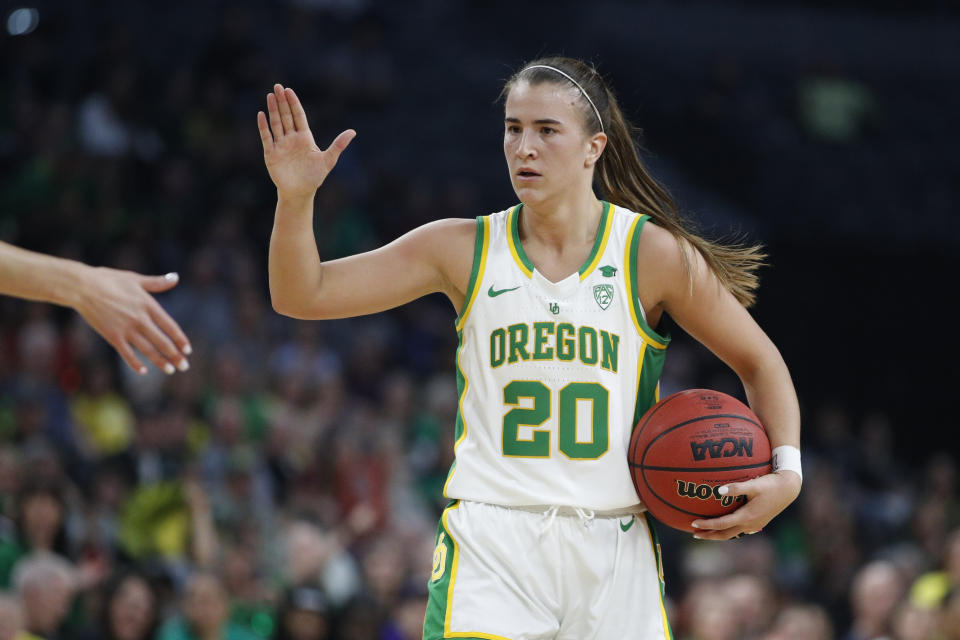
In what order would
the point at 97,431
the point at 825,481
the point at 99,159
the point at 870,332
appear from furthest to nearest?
the point at 870,332
the point at 825,481
the point at 99,159
the point at 97,431

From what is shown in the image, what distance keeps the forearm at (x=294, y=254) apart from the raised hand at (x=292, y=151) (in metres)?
0.04

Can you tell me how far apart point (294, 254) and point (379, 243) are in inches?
286

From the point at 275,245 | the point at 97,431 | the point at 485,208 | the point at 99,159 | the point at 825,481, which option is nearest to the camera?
the point at 275,245

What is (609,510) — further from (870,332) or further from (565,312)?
(870,332)

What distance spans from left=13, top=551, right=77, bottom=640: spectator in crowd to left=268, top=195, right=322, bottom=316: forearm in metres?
2.97

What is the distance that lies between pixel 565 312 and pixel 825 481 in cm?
727

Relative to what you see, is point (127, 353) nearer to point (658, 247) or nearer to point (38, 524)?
point (658, 247)

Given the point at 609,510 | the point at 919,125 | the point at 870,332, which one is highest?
the point at 919,125

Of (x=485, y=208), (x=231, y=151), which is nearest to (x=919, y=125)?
(x=485, y=208)

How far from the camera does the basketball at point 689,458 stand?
3654 mm

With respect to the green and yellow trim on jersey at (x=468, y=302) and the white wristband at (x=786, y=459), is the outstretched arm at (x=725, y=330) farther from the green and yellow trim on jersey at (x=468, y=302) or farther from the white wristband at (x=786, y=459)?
the green and yellow trim on jersey at (x=468, y=302)

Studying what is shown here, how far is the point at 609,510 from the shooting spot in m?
3.70

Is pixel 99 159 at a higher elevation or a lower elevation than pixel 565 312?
higher

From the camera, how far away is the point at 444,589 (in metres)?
3.63
